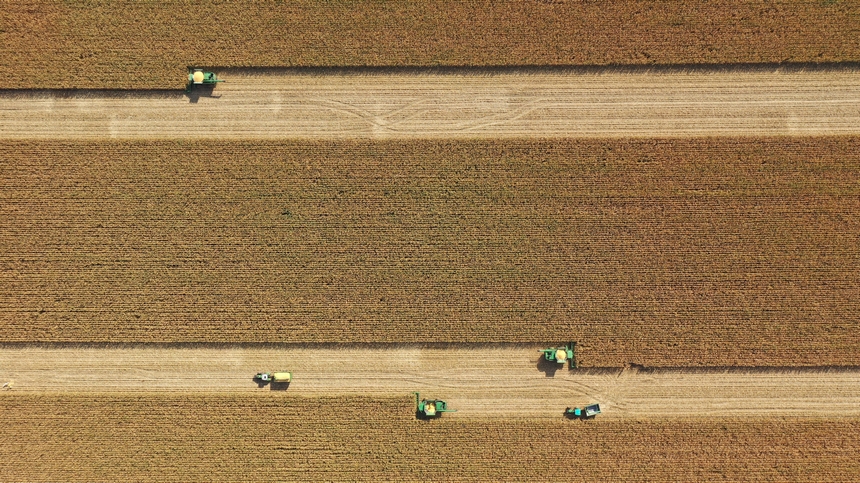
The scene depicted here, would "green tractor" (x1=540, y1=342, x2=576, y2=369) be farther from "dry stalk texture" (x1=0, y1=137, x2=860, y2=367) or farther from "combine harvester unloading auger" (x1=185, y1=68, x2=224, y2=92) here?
"combine harvester unloading auger" (x1=185, y1=68, x2=224, y2=92)

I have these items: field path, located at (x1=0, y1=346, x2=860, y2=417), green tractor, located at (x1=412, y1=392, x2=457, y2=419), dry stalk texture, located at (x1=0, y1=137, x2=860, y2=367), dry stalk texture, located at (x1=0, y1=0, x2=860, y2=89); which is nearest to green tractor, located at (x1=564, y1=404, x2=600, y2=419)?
field path, located at (x1=0, y1=346, x2=860, y2=417)

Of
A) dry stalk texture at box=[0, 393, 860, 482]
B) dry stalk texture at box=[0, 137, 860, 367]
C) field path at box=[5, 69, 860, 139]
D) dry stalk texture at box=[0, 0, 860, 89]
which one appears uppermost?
dry stalk texture at box=[0, 0, 860, 89]

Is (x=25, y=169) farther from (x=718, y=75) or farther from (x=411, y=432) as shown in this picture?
(x=718, y=75)

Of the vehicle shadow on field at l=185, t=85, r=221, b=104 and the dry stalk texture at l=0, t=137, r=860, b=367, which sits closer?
the dry stalk texture at l=0, t=137, r=860, b=367

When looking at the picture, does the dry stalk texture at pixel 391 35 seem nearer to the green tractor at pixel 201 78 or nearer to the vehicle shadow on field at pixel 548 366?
the green tractor at pixel 201 78

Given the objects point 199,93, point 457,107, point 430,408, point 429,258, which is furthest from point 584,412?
point 199,93

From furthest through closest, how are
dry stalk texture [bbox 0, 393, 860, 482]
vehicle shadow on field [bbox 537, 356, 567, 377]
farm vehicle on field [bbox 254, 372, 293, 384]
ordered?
vehicle shadow on field [bbox 537, 356, 567, 377] < dry stalk texture [bbox 0, 393, 860, 482] < farm vehicle on field [bbox 254, 372, 293, 384]

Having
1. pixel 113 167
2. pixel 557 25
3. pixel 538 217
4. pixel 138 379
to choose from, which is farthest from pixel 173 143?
pixel 557 25
